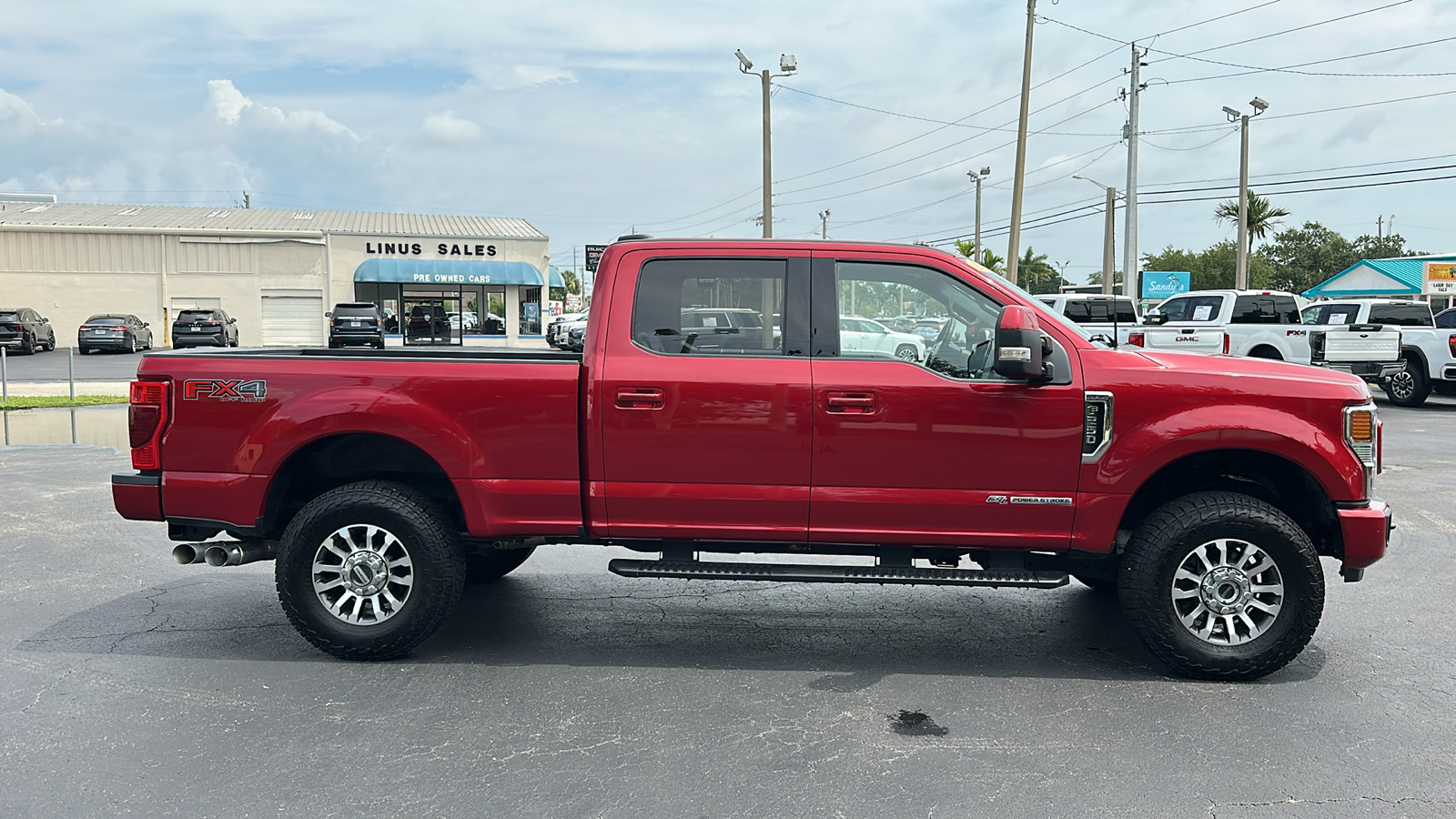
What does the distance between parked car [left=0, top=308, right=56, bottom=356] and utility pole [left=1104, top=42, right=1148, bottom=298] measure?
116 ft

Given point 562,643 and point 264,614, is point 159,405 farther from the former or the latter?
point 562,643

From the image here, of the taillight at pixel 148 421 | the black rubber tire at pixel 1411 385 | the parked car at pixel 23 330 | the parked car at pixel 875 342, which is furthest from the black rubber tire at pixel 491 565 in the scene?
the parked car at pixel 23 330

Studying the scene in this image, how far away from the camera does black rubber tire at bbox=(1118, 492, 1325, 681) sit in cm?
486

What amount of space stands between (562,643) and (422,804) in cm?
187

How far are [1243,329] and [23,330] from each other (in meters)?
38.3

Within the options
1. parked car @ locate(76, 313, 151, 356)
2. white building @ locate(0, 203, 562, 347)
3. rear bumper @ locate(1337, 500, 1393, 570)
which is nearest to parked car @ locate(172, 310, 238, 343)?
parked car @ locate(76, 313, 151, 356)

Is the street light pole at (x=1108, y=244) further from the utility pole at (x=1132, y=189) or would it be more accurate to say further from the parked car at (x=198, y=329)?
the parked car at (x=198, y=329)

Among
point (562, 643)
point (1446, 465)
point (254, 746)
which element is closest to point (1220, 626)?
point (562, 643)

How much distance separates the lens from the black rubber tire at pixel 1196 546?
4.86 metres

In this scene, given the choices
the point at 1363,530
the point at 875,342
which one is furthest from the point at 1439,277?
the point at 875,342

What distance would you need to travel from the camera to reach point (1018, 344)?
4598 mm

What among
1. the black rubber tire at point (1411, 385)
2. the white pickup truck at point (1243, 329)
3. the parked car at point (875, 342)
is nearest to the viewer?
the parked car at point (875, 342)

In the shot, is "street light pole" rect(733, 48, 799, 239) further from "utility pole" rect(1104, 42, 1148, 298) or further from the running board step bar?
the running board step bar

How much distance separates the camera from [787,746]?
4160mm
